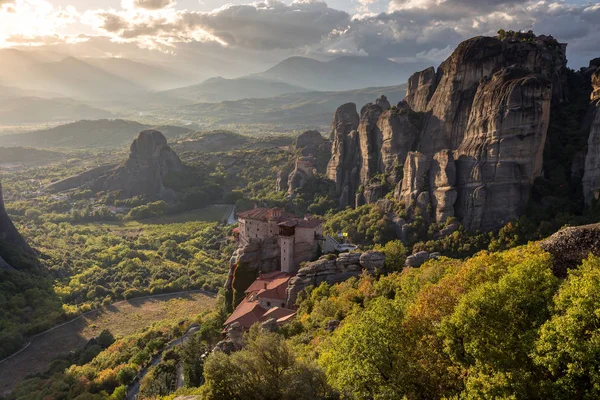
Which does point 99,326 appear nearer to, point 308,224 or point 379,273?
point 308,224

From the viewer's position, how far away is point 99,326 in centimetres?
6238

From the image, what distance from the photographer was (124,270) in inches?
3241

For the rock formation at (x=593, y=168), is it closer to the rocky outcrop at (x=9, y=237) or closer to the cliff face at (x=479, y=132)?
the cliff face at (x=479, y=132)

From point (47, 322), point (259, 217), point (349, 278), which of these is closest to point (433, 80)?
point (259, 217)

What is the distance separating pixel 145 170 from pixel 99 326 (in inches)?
3542

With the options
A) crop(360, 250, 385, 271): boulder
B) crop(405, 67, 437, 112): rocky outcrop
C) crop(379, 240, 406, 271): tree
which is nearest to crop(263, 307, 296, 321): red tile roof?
crop(360, 250, 385, 271): boulder

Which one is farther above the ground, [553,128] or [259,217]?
[553,128]

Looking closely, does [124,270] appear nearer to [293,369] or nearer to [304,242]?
[304,242]

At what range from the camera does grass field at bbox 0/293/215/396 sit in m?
51.0

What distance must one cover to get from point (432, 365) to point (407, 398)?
1.81 m

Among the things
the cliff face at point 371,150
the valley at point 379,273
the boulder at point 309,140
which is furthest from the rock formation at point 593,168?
the boulder at point 309,140

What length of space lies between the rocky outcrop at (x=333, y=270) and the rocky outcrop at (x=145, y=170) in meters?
100

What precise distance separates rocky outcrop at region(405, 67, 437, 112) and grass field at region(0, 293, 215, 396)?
4944cm

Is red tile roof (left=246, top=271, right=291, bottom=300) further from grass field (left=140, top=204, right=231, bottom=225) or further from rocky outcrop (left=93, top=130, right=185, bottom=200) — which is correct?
rocky outcrop (left=93, top=130, right=185, bottom=200)
